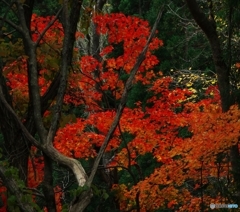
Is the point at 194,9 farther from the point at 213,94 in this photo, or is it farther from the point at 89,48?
the point at 89,48

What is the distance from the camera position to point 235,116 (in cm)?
862

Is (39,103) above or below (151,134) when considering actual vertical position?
above

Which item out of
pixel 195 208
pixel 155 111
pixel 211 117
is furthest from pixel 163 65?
pixel 211 117

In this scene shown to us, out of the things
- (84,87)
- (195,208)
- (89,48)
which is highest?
(89,48)

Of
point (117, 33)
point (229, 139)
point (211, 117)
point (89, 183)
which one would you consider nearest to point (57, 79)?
point (89, 183)

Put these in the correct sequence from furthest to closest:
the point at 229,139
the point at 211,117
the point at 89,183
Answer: the point at 211,117, the point at 229,139, the point at 89,183

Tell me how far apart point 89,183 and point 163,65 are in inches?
708

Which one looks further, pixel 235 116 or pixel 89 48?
pixel 89 48

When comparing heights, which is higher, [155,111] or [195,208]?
[155,111]

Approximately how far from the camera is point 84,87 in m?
13.6

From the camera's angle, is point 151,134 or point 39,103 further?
point 151,134

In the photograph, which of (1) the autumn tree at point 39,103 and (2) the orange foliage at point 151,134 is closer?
(1) the autumn tree at point 39,103

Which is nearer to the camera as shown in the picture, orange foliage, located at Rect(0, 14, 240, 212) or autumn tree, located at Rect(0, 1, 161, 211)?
autumn tree, located at Rect(0, 1, 161, 211)

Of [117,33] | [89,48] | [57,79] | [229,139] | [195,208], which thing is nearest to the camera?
[57,79]
